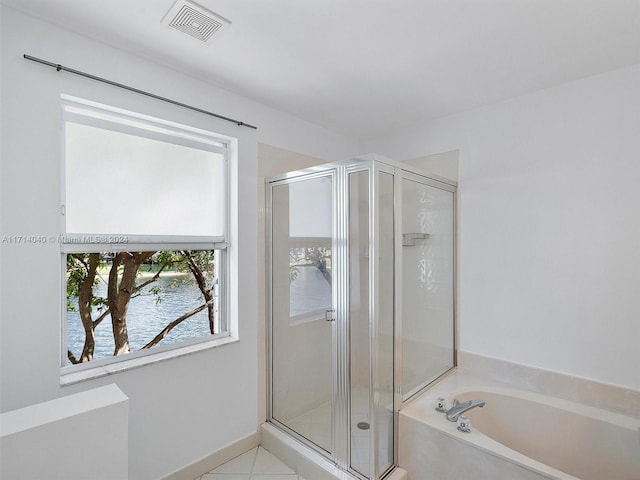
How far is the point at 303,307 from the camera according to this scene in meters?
2.21

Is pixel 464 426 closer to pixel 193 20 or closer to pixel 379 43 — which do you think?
pixel 379 43

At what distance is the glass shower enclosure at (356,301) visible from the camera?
1.83m

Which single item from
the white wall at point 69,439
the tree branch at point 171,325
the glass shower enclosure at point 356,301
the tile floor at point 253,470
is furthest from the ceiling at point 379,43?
the tile floor at point 253,470

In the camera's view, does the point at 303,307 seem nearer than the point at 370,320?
No

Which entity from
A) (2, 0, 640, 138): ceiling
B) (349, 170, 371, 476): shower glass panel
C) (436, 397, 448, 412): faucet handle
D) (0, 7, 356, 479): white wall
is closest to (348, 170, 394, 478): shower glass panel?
(349, 170, 371, 476): shower glass panel

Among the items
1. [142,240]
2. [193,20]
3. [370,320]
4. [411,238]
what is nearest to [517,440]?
[370,320]

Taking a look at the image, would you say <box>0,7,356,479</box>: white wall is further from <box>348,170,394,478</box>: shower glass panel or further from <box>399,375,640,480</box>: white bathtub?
<box>399,375,640,480</box>: white bathtub

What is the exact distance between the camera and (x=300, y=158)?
2.63 m

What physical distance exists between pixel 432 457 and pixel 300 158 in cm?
207

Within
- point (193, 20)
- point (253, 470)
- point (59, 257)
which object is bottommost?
point (253, 470)

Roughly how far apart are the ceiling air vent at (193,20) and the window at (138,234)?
530 millimetres

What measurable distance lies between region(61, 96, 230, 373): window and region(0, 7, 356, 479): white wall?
0.11m

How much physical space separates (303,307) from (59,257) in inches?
50.9

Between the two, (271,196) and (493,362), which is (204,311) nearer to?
(271,196)
